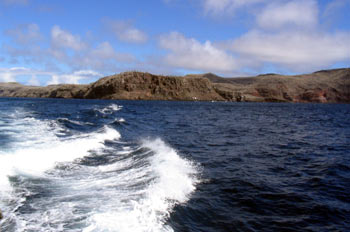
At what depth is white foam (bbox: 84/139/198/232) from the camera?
18.9 feet

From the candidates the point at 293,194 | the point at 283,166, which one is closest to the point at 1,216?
the point at 293,194

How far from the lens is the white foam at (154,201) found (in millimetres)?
5754

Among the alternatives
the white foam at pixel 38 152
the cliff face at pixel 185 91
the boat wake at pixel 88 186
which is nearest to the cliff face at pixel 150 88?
the cliff face at pixel 185 91

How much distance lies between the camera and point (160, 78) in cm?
16062

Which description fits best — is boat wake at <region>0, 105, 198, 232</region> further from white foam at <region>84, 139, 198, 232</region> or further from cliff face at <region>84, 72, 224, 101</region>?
cliff face at <region>84, 72, 224, 101</region>

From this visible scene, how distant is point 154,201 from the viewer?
7148 mm

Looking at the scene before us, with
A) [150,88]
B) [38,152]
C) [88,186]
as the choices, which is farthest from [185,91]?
[88,186]

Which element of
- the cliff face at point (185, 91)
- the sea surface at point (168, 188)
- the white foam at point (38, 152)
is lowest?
the sea surface at point (168, 188)

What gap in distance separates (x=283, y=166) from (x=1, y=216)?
10037 millimetres

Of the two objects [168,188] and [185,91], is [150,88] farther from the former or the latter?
[168,188]

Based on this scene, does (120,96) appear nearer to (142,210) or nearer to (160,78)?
(160,78)

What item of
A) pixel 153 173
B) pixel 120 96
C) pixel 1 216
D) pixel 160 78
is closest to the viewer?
pixel 1 216

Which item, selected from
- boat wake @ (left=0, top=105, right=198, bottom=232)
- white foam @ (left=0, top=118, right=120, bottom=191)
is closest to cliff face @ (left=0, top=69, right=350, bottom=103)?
white foam @ (left=0, top=118, right=120, bottom=191)

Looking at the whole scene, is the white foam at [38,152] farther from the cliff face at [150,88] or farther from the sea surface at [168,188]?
the cliff face at [150,88]
